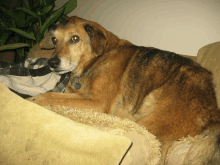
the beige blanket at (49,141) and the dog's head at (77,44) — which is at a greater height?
the dog's head at (77,44)

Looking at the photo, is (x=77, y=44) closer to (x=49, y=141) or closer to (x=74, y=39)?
(x=74, y=39)

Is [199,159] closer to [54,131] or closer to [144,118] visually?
[144,118]

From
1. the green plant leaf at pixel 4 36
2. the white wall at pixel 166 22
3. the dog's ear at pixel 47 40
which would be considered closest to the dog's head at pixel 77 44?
the dog's ear at pixel 47 40

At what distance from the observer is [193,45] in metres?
2.13

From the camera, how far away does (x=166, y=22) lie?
222cm

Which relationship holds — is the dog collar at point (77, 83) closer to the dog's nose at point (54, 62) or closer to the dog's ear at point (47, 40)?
the dog's nose at point (54, 62)

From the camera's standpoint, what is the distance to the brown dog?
111 cm

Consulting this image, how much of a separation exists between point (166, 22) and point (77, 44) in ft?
4.73

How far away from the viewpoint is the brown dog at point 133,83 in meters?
1.11

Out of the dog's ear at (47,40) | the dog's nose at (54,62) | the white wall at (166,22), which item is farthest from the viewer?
the dog's ear at (47,40)

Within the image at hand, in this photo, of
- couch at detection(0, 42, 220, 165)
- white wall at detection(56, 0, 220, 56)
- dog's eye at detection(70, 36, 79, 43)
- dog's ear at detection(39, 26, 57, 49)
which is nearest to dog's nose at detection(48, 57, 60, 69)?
dog's eye at detection(70, 36, 79, 43)

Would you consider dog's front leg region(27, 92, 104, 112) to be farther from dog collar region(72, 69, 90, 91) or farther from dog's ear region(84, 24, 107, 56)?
dog's ear region(84, 24, 107, 56)

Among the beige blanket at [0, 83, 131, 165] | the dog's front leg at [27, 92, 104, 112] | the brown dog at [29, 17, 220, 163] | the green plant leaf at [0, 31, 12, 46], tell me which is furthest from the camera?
the green plant leaf at [0, 31, 12, 46]

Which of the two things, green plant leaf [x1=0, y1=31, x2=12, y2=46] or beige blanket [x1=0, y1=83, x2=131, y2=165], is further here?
green plant leaf [x1=0, y1=31, x2=12, y2=46]
